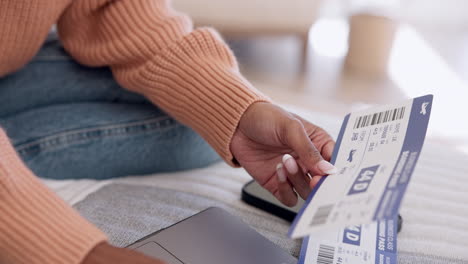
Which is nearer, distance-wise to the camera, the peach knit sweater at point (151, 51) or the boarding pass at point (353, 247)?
the boarding pass at point (353, 247)

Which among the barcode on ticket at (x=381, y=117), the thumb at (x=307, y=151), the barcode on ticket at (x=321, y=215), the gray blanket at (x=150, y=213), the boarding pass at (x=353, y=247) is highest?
the barcode on ticket at (x=381, y=117)

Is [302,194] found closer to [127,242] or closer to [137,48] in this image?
[127,242]

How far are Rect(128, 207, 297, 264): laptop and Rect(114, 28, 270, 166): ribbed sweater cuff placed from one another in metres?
0.10

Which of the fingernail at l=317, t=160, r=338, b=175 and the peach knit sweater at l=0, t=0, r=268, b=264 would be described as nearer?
the fingernail at l=317, t=160, r=338, b=175

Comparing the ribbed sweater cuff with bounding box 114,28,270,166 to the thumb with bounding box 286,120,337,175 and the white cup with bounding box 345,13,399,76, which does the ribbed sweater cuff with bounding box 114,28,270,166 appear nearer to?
the thumb with bounding box 286,120,337,175

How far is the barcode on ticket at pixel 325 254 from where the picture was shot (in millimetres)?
494

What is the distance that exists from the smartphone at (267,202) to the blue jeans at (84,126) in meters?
0.13

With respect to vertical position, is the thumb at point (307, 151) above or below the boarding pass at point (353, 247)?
above

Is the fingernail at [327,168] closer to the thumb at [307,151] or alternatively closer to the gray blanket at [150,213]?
the thumb at [307,151]

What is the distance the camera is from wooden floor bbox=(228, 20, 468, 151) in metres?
1.58

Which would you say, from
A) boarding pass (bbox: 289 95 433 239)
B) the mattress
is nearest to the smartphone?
the mattress

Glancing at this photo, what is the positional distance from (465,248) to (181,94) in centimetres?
39

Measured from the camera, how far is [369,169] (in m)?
0.42

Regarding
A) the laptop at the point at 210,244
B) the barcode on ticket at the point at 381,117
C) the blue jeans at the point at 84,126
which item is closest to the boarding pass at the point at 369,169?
the barcode on ticket at the point at 381,117
